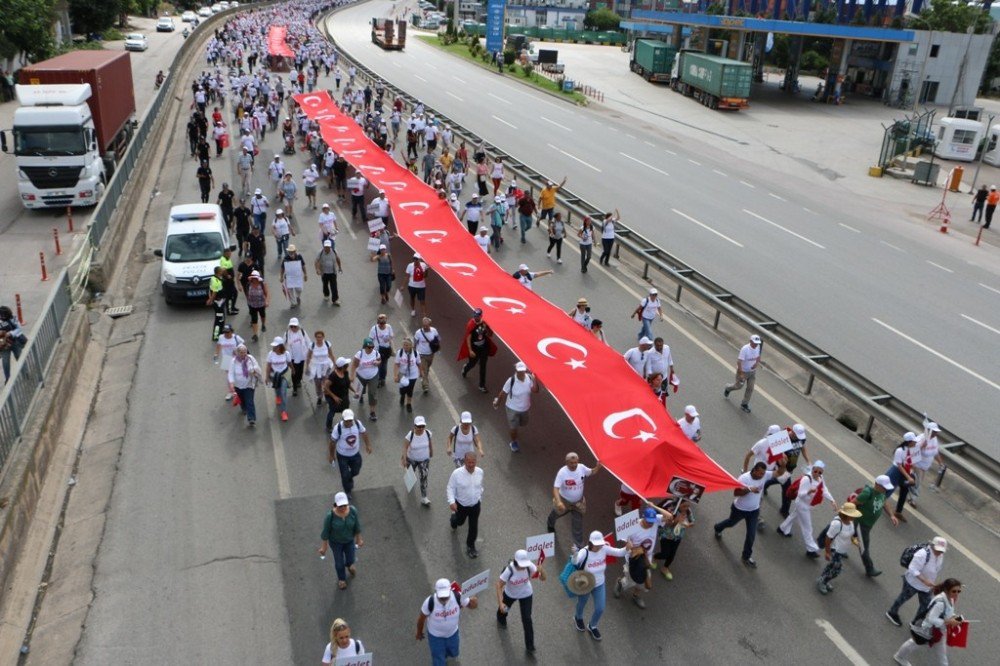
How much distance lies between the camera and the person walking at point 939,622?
28.2 feet

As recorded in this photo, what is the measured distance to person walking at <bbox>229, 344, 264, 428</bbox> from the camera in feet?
41.9

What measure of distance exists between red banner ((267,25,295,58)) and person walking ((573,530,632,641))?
53987mm

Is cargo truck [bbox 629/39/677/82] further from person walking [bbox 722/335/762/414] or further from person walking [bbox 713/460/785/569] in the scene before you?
person walking [bbox 713/460/785/569]

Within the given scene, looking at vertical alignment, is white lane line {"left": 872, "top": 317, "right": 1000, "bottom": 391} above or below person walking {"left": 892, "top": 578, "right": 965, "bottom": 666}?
below

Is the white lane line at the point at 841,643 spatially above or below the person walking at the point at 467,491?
below

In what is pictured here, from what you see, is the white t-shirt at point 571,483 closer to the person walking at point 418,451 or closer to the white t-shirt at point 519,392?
the person walking at point 418,451

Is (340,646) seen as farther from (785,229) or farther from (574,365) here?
(785,229)

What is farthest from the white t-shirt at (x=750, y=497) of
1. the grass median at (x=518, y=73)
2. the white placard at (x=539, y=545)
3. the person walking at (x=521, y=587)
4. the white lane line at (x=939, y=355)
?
the grass median at (x=518, y=73)

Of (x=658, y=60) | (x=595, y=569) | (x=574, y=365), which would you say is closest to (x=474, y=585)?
(x=595, y=569)

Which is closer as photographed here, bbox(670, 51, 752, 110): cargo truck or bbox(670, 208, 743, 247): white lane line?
bbox(670, 208, 743, 247): white lane line

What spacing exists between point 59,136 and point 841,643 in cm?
2510

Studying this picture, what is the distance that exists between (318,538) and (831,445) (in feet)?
27.5

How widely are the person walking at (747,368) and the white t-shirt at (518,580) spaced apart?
267 inches

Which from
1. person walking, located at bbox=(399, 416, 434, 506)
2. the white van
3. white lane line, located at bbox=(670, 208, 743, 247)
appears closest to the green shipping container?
white lane line, located at bbox=(670, 208, 743, 247)
